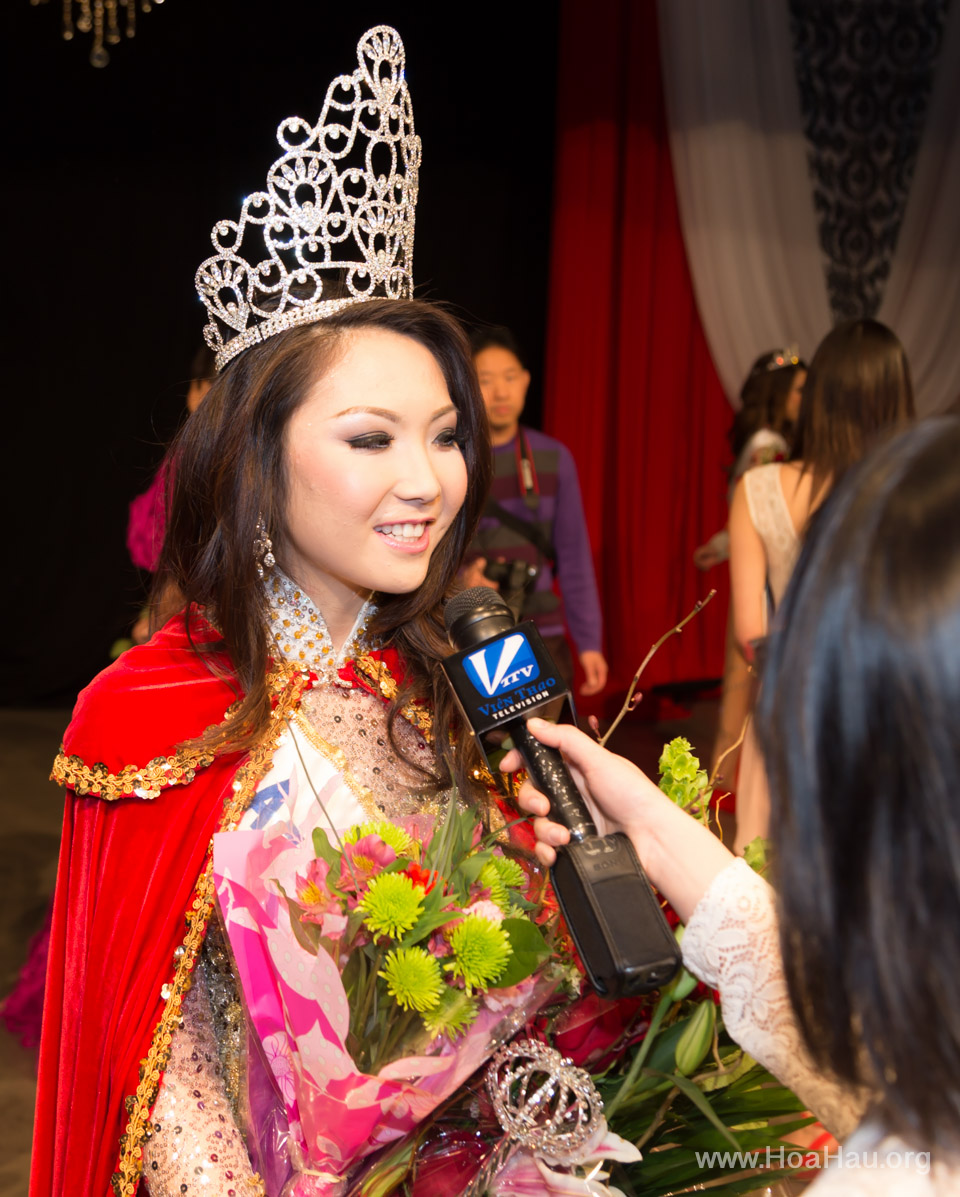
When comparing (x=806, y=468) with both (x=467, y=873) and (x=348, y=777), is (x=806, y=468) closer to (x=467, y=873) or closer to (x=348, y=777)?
(x=348, y=777)

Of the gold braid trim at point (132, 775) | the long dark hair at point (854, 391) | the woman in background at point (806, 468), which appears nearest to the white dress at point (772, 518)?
the woman in background at point (806, 468)

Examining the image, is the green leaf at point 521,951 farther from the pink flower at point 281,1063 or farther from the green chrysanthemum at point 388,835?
the pink flower at point 281,1063

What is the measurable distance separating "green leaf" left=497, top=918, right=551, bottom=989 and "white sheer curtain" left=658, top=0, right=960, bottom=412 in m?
5.91

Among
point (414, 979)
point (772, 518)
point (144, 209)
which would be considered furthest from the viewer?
point (144, 209)

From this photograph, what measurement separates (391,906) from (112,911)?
1.61 feet

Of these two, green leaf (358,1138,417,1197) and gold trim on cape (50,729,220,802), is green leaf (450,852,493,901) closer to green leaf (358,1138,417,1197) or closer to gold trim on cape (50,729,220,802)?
green leaf (358,1138,417,1197)

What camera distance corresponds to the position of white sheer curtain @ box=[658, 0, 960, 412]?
5.95m

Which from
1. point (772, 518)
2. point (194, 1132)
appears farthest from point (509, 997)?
point (772, 518)

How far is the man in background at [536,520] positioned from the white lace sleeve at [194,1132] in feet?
7.65

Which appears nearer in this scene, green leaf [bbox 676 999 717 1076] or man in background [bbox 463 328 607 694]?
green leaf [bbox 676 999 717 1076]

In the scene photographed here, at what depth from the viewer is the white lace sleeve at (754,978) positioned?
3.21ft

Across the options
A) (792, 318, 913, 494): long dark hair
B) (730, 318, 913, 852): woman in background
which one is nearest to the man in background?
(730, 318, 913, 852): woman in background

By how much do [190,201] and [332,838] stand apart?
5250mm

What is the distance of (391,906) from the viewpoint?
0.93 m
